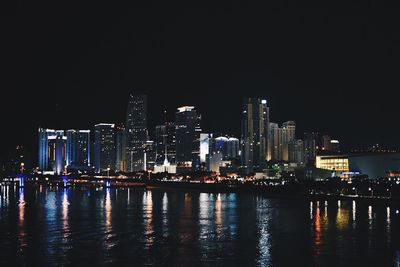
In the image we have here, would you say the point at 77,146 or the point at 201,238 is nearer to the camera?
the point at 201,238

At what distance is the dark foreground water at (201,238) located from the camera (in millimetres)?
11680

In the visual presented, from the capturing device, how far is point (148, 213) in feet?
73.6

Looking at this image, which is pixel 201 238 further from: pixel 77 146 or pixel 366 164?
pixel 77 146

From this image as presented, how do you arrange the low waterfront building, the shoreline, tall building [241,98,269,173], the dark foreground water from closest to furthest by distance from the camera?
the dark foreground water, the shoreline, the low waterfront building, tall building [241,98,269,173]

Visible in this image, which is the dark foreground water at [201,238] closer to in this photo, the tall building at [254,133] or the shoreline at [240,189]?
the shoreline at [240,189]

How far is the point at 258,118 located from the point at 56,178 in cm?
2523

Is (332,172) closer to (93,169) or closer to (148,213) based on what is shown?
(148,213)

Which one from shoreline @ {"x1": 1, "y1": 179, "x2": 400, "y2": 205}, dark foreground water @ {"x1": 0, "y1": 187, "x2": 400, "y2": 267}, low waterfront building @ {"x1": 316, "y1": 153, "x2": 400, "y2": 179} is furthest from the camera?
low waterfront building @ {"x1": 316, "y1": 153, "x2": 400, "y2": 179}

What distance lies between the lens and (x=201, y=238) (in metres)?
14.8

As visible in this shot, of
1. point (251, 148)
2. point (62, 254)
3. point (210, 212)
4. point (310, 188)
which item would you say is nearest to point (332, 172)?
point (310, 188)

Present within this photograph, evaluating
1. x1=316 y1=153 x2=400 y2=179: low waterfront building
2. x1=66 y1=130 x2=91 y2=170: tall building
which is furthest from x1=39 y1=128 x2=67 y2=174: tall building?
x1=316 y1=153 x2=400 y2=179: low waterfront building

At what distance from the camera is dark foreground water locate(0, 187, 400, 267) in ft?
38.3

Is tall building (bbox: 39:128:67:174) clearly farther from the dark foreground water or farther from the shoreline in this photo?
the dark foreground water

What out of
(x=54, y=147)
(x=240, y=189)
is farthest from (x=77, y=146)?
(x=240, y=189)
